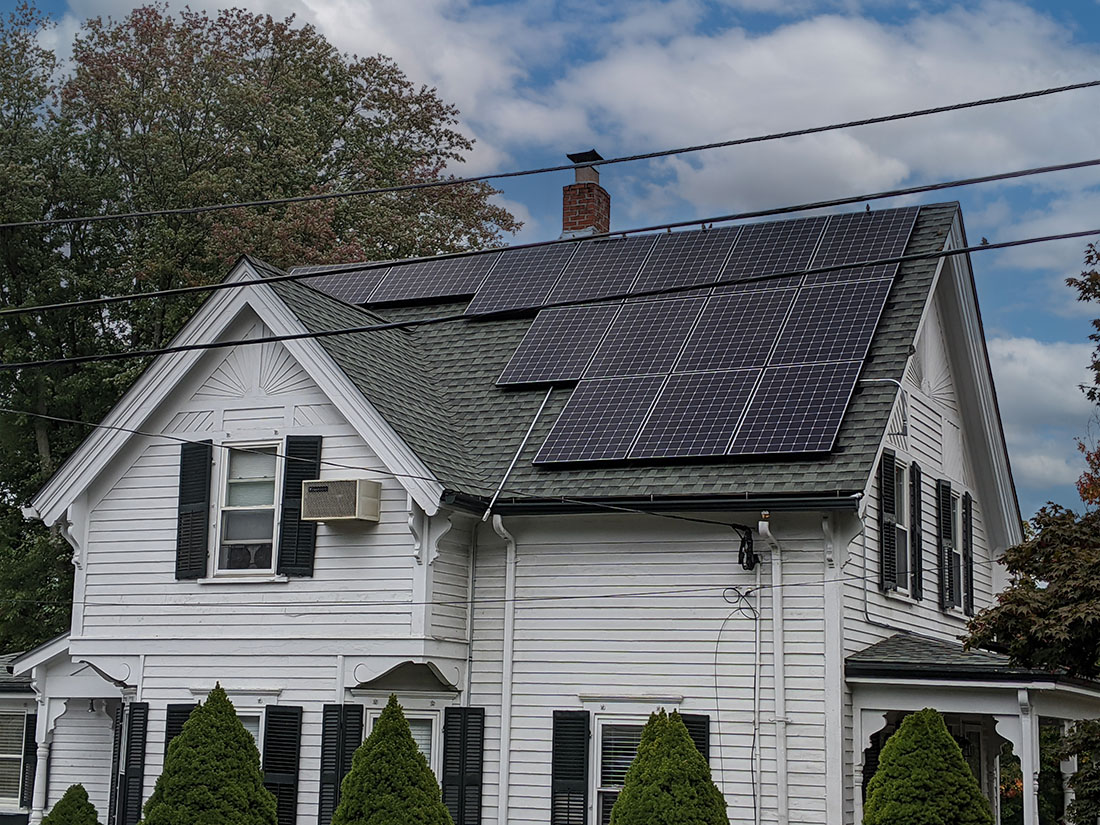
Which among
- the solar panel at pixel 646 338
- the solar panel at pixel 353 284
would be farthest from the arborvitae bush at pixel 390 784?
the solar panel at pixel 353 284

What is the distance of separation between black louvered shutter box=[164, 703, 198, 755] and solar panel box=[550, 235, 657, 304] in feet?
24.3

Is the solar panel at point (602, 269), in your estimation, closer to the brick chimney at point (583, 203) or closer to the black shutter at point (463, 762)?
the brick chimney at point (583, 203)

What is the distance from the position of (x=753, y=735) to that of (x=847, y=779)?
3.61 ft

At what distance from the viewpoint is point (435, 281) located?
2195cm

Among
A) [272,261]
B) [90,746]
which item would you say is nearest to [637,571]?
[90,746]

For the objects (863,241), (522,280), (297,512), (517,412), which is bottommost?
(297,512)

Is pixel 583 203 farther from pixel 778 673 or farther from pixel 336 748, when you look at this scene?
pixel 336 748

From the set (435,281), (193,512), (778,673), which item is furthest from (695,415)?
(435,281)

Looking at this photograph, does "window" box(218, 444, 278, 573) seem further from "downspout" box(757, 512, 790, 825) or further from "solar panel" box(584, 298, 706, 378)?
"downspout" box(757, 512, 790, 825)

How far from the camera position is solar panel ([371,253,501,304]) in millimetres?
21469

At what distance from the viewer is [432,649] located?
15.9 meters

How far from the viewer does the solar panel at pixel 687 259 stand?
63.6ft

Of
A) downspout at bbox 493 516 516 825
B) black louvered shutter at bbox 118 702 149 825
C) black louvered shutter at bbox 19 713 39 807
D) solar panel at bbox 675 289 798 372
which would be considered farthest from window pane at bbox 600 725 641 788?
black louvered shutter at bbox 19 713 39 807

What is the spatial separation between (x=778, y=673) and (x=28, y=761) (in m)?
12.0
